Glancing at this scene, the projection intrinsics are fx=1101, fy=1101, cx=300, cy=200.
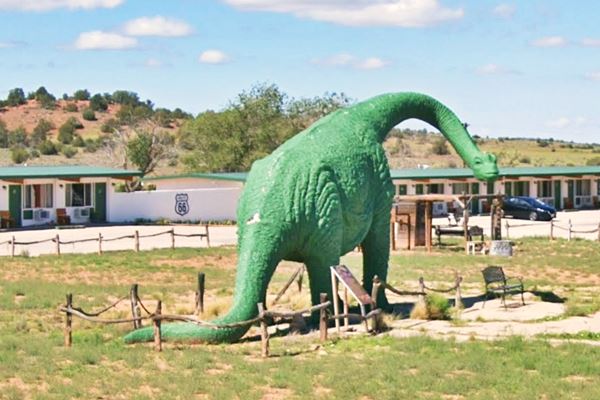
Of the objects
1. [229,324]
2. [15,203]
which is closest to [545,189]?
[15,203]

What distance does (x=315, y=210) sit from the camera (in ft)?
53.4

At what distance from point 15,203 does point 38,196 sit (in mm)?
1347

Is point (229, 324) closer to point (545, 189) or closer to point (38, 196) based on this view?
point (38, 196)

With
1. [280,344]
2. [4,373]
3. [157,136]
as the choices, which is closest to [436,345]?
[280,344]

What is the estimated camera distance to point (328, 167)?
54.7 ft

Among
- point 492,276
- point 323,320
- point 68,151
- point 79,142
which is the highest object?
point 79,142

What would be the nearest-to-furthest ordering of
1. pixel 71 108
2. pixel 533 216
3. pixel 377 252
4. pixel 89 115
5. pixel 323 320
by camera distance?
pixel 323 320, pixel 377 252, pixel 533 216, pixel 89 115, pixel 71 108

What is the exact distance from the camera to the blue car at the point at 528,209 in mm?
47781

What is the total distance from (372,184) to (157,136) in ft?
182

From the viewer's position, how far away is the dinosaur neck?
19.2m

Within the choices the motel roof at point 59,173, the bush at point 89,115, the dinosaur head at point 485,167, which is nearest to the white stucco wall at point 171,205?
the motel roof at point 59,173

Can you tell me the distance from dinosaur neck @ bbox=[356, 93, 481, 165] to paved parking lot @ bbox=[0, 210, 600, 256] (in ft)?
45.6

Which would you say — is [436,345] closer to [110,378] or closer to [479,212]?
[110,378]

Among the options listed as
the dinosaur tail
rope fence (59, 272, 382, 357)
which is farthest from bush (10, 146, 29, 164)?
the dinosaur tail
